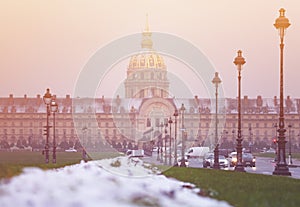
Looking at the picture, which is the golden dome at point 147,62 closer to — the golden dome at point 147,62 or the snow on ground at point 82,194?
the golden dome at point 147,62

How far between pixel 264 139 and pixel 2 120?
232ft

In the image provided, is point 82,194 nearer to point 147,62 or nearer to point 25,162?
point 25,162

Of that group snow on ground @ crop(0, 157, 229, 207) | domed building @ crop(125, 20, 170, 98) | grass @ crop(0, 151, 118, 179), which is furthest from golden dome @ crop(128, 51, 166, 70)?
snow on ground @ crop(0, 157, 229, 207)

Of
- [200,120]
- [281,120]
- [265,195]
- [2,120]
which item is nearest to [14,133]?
[2,120]

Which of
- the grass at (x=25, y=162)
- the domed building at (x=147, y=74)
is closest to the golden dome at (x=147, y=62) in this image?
the domed building at (x=147, y=74)

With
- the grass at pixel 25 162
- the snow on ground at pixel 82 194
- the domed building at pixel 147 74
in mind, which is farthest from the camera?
the domed building at pixel 147 74

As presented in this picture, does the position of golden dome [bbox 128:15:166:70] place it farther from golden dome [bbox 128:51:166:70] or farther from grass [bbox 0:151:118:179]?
grass [bbox 0:151:118:179]

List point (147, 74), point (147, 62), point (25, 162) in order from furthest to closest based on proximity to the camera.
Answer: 1. point (147, 62)
2. point (147, 74)
3. point (25, 162)

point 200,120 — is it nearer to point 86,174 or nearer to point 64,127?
point 64,127

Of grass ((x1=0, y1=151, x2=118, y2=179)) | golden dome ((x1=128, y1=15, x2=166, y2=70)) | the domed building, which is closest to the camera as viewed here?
grass ((x1=0, y1=151, x2=118, y2=179))

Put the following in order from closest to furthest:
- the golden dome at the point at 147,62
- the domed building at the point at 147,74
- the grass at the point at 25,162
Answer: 1. the grass at the point at 25,162
2. the domed building at the point at 147,74
3. the golden dome at the point at 147,62

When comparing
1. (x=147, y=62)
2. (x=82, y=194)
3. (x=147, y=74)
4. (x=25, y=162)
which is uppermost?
(x=147, y=62)

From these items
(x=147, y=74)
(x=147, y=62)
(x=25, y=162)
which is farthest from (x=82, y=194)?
(x=147, y=62)

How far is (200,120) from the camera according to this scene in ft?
653
